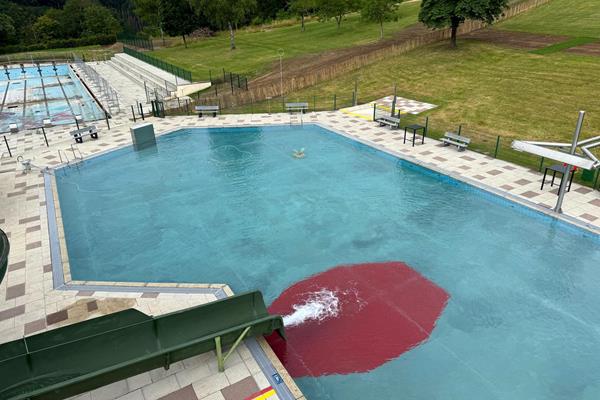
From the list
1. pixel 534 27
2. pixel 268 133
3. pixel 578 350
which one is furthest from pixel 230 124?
pixel 534 27

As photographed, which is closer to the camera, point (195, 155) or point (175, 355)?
point (175, 355)

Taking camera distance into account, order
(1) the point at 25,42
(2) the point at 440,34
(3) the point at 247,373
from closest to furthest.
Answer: (3) the point at 247,373 < (2) the point at 440,34 < (1) the point at 25,42

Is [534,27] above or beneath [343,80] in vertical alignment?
above

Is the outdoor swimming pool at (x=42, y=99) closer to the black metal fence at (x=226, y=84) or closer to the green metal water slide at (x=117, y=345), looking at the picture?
the black metal fence at (x=226, y=84)

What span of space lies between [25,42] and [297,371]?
9812 centimetres

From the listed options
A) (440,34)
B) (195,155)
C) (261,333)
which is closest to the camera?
(261,333)

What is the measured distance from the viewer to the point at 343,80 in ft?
124

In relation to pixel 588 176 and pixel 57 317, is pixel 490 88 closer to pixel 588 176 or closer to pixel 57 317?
pixel 588 176

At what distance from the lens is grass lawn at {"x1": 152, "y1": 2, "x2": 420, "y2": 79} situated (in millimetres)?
48438

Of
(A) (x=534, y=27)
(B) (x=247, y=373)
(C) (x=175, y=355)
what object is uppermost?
(A) (x=534, y=27)

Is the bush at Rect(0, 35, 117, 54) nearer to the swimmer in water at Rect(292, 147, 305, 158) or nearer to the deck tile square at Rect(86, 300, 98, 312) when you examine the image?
the swimmer in water at Rect(292, 147, 305, 158)

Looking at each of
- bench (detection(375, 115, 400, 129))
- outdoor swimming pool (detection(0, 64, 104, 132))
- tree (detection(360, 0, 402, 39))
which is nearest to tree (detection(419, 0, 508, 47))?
tree (detection(360, 0, 402, 39))

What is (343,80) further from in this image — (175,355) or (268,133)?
(175,355)

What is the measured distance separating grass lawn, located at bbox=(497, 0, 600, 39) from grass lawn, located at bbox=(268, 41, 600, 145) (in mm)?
8874
